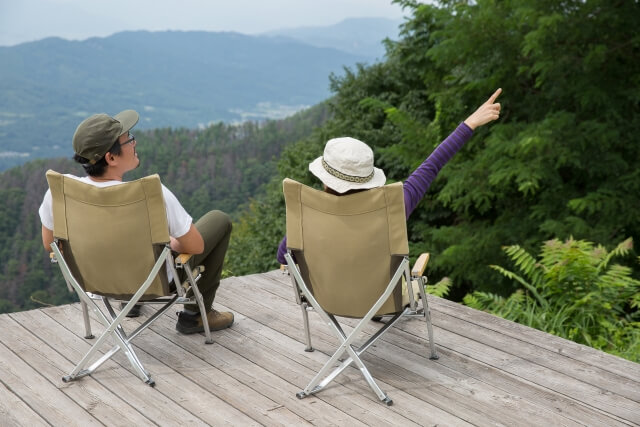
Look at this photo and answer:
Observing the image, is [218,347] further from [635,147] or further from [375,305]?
[635,147]

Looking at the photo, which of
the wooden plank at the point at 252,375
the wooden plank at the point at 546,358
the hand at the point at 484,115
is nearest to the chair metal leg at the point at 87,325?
the wooden plank at the point at 252,375

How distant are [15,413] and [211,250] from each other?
1.13 metres

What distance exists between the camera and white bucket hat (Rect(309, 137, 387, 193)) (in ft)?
9.23

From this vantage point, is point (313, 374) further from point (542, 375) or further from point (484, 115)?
point (484, 115)

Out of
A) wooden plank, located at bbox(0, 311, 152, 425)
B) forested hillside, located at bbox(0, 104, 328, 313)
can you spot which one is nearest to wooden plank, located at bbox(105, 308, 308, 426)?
wooden plank, located at bbox(0, 311, 152, 425)

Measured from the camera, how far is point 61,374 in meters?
3.20

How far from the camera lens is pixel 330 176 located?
9.37ft

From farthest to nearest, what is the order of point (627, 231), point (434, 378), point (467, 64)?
point (467, 64) → point (627, 231) → point (434, 378)

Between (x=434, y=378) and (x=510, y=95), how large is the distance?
5.90 m

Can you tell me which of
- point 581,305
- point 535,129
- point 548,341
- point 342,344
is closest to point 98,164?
point 342,344

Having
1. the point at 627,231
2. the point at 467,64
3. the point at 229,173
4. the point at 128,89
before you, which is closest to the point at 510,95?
the point at 467,64

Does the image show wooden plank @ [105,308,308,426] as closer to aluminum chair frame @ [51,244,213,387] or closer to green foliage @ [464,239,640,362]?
aluminum chair frame @ [51,244,213,387]

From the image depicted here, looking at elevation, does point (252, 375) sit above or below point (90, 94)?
above

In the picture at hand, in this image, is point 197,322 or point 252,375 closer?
point 252,375
